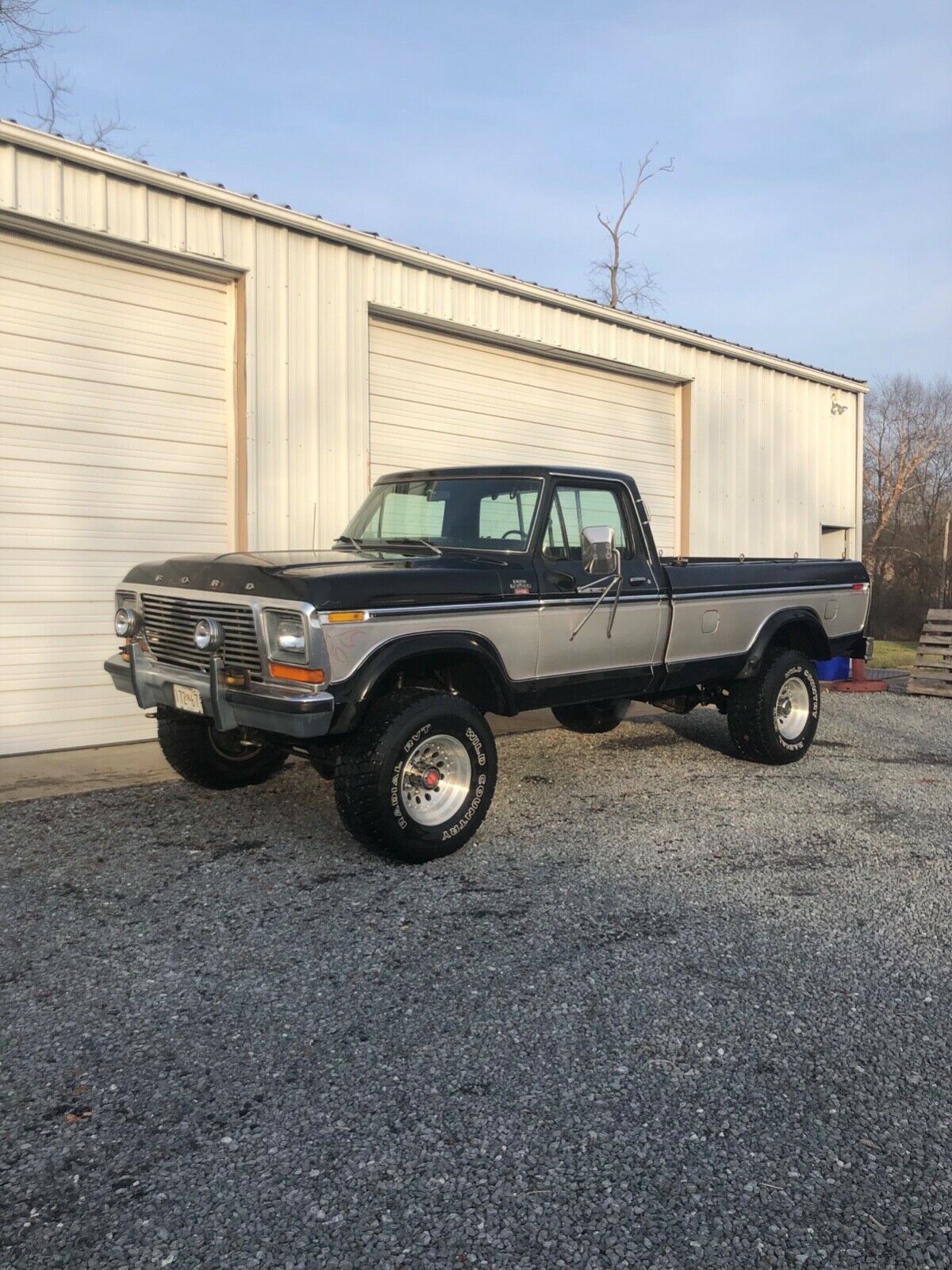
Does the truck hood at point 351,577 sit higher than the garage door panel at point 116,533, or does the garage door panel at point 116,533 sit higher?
the garage door panel at point 116,533

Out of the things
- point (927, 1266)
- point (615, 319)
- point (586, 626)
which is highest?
point (615, 319)

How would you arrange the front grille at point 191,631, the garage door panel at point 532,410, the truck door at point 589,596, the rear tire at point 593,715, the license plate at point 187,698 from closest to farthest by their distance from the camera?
1. the front grille at point 191,631
2. the license plate at point 187,698
3. the truck door at point 589,596
4. the rear tire at point 593,715
5. the garage door panel at point 532,410

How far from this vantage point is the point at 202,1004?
341 cm

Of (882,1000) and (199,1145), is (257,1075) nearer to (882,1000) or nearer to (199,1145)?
(199,1145)

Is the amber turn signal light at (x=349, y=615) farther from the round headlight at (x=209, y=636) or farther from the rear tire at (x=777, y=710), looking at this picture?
the rear tire at (x=777, y=710)

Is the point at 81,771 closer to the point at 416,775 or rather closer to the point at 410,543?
the point at 410,543

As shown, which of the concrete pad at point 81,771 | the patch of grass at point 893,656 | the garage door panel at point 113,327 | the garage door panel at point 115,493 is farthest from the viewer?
the patch of grass at point 893,656

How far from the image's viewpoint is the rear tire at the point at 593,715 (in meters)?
7.20

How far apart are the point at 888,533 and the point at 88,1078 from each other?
140 feet

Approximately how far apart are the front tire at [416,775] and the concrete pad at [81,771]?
1872 millimetres

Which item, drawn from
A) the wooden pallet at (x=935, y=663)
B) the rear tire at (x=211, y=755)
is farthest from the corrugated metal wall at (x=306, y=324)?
the wooden pallet at (x=935, y=663)

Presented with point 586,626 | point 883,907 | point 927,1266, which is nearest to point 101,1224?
point 927,1266

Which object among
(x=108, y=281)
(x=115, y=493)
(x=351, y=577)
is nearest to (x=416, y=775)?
(x=351, y=577)

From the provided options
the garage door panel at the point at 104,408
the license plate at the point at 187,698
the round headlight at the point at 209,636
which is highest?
the garage door panel at the point at 104,408
